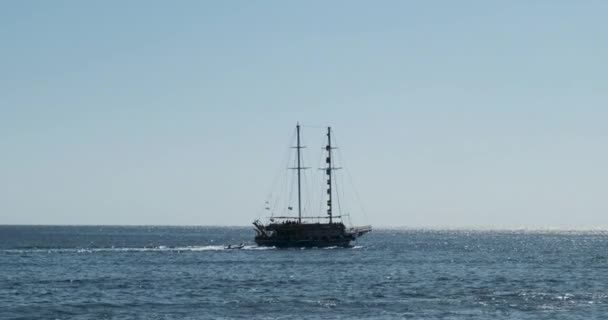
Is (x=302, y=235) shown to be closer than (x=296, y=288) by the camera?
No

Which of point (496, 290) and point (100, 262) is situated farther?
point (100, 262)

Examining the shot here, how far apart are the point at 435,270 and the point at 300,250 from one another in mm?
45362

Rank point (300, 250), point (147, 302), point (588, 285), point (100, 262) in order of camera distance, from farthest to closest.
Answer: point (300, 250)
point (100, 262)
point (588, 285)
point (147, 302)

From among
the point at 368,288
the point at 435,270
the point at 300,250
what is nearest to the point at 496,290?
the point at 368,288

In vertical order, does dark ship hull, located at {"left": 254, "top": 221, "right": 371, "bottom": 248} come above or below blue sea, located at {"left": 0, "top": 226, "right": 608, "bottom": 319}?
above

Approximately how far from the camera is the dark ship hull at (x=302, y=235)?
158625 mm

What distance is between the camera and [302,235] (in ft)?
521

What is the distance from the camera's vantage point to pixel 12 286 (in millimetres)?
84812

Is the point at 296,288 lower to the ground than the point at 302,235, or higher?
lower

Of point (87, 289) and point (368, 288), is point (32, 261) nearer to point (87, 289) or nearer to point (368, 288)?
point (87, 289)

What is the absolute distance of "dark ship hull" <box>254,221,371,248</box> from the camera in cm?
15862

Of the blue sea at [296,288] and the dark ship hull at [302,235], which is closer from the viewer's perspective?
the blue sea at [296,288]

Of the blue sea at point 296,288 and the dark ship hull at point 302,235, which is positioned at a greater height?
the dark ship hull at point 302,235

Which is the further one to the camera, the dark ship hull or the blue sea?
the dark ship hull
